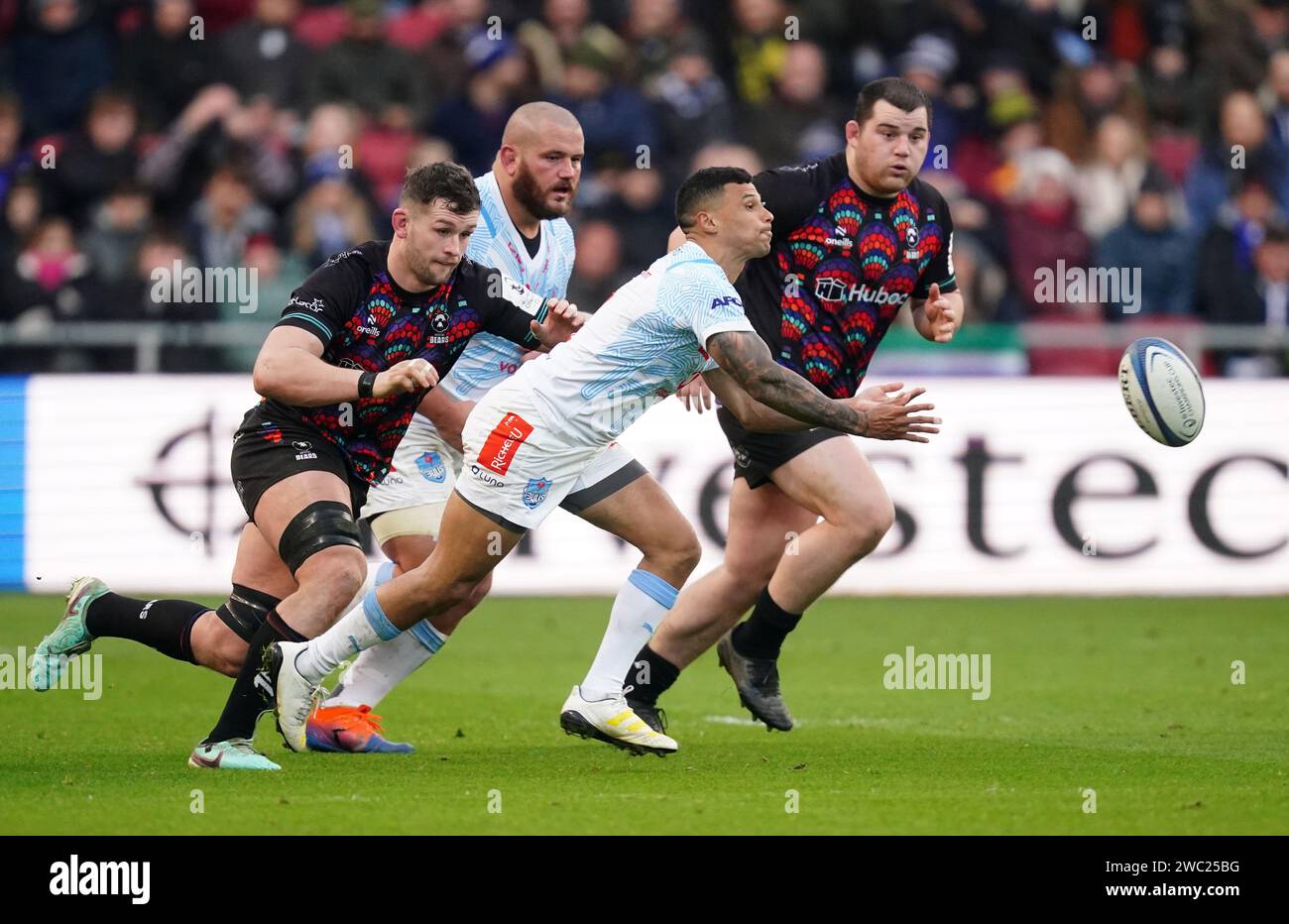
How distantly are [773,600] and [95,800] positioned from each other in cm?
308

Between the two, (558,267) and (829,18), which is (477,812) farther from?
(829,18)

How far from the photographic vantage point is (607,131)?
53.8 ft

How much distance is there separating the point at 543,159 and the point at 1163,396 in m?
2.86

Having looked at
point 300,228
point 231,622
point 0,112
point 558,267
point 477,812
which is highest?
point 0,112

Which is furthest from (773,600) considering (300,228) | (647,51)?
(647,51)

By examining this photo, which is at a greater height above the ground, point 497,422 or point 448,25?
point 448,25

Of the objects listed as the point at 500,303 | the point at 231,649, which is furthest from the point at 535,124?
the point at 231,649

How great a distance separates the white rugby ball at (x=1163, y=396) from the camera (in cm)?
872

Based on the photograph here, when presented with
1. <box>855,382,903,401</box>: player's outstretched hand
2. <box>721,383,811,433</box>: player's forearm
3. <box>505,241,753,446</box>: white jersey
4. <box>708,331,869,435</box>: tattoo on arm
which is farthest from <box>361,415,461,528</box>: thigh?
<box>855,382,903,401</box>: player's outstretched hand

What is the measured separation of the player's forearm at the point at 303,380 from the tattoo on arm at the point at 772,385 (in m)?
1.33

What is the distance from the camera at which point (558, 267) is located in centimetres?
889

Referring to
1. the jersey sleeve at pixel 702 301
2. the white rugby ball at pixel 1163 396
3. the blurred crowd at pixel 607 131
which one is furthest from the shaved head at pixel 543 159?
the blurred crowd at pixel 607 131

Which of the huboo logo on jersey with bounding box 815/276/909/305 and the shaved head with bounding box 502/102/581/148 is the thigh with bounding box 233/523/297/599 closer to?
the shaved head with bounding box 502/102/581/148

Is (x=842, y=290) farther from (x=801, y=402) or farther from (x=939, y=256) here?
(x=801, y=402)
